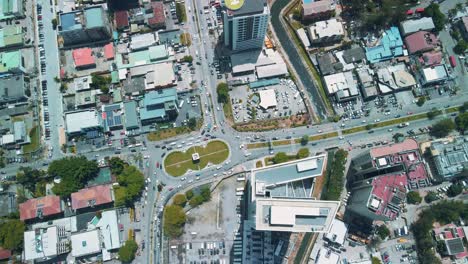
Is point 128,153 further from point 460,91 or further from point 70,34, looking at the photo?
point 460,91

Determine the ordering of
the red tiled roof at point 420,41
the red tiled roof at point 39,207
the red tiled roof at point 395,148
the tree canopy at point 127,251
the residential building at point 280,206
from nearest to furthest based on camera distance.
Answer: the residential building at point 280,206, the red tiled roof at point 395,148, the tree canopy at point 127,251, the red tiled roof at point 39,207, the red tiled roof at point 420,41

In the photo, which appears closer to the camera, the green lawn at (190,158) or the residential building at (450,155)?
the residential building at (450,155)

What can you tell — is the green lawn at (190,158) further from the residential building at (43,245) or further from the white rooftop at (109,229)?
the residential building at (43,245)

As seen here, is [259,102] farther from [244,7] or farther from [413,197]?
[413,197]

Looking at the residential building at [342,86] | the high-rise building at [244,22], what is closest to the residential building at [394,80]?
the residential building at [342,86]

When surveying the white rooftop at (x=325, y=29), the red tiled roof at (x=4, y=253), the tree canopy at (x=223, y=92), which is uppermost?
the white rooftop at (x=325, y=29)

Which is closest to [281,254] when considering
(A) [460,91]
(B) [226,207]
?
(B) [226,207]

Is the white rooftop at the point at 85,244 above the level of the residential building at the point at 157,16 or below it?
below
